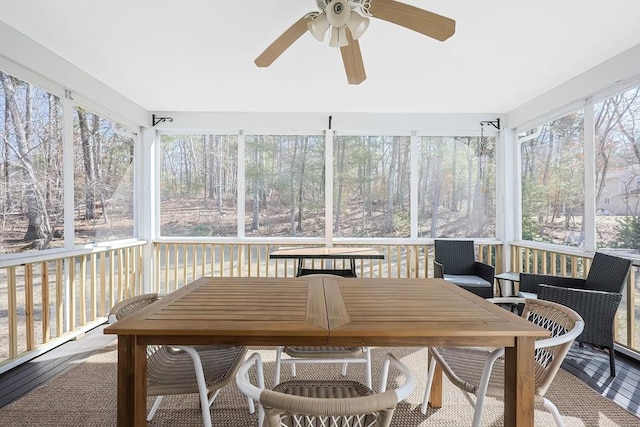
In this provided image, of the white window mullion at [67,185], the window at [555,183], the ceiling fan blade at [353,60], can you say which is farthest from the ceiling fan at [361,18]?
the window at [555,183]

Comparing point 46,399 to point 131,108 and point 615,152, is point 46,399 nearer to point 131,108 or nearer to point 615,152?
point 131,108

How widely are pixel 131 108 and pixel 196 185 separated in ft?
3.98

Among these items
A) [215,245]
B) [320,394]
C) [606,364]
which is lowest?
[606,364]

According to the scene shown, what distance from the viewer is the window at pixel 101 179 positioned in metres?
3.38

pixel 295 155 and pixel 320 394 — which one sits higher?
pixel 295 155

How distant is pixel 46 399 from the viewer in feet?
6.99

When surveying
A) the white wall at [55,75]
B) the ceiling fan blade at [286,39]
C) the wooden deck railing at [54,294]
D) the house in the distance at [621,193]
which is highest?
the white wall at [55,75]

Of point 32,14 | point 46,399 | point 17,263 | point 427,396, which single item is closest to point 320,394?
point 427,396

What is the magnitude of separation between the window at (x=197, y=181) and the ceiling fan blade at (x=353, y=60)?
262 cm

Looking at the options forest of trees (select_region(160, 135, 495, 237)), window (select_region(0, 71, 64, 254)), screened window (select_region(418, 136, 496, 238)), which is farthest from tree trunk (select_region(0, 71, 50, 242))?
screened window (select_region(418, 136, 496, 238))

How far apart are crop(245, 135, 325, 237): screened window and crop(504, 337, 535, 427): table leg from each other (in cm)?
350

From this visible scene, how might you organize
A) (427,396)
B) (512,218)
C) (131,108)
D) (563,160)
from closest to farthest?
(427,396), (563,160), (131,108), (512,218)

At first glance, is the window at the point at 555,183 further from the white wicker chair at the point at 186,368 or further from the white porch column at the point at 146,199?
the white porch column at the point at 146,199

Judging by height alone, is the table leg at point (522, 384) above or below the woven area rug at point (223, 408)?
above
